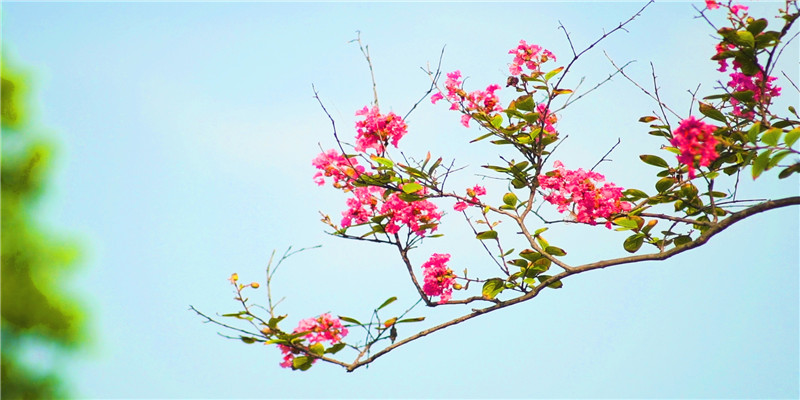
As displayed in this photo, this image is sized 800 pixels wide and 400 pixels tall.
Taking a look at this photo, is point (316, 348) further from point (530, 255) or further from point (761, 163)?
point (761, 163)

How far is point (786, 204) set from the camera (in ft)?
6.72

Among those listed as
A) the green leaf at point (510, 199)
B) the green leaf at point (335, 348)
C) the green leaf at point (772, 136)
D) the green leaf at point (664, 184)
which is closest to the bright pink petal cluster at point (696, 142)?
the green leaf at point (772, 136)

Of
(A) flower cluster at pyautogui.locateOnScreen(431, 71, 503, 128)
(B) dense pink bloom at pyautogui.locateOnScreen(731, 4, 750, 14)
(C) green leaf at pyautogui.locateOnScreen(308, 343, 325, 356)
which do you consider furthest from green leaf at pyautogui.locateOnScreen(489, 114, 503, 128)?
(C) green leaf at pyautogui.locateOnScreen(308, 343, 325, 356)

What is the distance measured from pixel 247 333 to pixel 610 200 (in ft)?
4.64

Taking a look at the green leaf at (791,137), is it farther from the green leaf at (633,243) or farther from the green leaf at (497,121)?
the green leaf at (497,121)

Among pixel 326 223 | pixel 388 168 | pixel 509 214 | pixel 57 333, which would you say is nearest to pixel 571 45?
pixel 509 214

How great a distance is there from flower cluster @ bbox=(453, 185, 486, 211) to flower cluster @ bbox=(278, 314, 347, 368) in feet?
2.28

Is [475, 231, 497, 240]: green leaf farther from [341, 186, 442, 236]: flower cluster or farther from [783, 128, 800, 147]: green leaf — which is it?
[783, 128, 800, 147]: green leaf

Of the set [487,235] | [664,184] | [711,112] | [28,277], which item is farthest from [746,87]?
[28,277]

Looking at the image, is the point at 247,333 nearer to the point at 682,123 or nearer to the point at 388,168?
the point at 388,168

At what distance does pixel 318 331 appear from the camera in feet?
7.54

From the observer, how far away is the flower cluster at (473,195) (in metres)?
2.63

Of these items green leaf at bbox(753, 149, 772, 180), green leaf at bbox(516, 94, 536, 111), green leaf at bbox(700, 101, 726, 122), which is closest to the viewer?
green leaf at bbox(753, 149, 772, 180)

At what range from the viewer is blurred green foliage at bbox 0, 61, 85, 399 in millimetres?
5910
